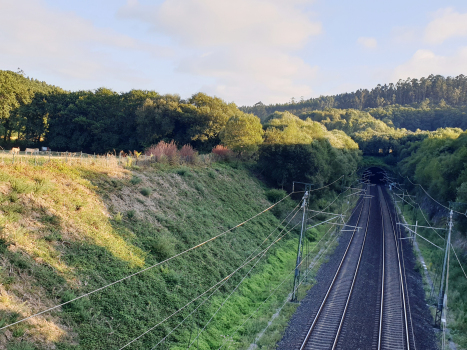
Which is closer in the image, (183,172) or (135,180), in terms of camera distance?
(135,180)

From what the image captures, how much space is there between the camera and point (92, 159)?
23672 mm

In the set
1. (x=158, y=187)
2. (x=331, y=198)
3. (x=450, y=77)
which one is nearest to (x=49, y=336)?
(x=158, y=187)

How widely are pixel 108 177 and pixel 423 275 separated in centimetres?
2767

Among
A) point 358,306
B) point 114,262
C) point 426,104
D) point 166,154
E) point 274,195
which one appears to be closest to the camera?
point 114,262

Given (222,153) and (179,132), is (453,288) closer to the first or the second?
(222,153)

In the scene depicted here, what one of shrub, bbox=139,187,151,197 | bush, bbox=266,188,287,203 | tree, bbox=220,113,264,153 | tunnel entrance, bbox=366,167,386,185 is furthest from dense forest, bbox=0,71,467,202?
tunnel entrance, bbox=366,167,386,185

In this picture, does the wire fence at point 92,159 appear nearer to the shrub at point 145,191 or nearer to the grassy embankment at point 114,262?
the grassy embankment at point 114,262

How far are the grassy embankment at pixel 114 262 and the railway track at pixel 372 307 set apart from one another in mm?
2283

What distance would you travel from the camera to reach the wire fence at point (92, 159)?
19375 mm

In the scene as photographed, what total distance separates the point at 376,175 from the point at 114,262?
113086mm

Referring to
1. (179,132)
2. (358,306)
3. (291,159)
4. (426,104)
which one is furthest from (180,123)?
(426,104)

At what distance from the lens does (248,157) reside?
169ft

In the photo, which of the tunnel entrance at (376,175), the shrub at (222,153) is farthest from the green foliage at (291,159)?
the tunnel entrance at (376,175)

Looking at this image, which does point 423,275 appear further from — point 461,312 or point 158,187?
point 158,187
